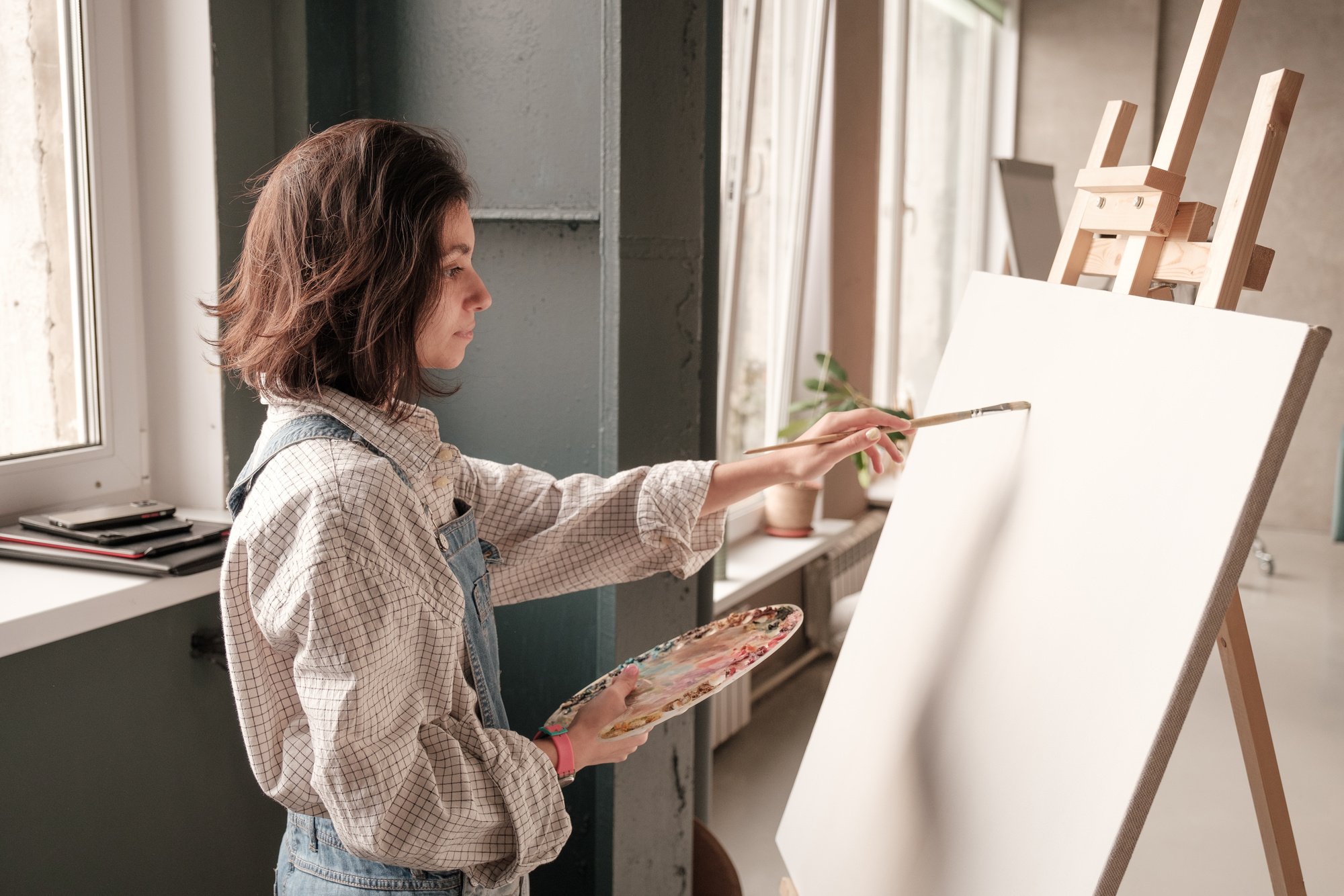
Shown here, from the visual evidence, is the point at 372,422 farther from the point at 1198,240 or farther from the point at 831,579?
the point at 831,579

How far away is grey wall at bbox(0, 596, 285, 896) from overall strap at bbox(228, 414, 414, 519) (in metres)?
0.68

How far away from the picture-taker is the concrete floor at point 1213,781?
270 centimetres

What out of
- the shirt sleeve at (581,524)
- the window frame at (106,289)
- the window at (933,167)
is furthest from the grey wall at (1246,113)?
the window frame at (106,289)

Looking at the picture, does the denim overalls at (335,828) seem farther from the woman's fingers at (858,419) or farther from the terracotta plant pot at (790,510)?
the terracotta plant pot at (790,510)

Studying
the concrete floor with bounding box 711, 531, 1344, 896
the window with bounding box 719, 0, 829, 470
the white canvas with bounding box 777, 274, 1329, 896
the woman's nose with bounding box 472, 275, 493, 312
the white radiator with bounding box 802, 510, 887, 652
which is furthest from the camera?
the white radiator with bounding box 802, 510, 887, 652

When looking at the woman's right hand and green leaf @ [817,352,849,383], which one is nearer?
the woman's right hand

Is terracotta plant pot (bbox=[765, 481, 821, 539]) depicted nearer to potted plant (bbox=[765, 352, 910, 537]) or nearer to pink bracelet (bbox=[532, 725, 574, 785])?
potted plant (bbox=[765, 352, 910, 537])

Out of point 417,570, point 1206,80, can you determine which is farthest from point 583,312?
Answer: point 1206,80

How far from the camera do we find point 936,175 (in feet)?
18.8

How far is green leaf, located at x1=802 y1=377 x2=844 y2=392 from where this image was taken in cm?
376

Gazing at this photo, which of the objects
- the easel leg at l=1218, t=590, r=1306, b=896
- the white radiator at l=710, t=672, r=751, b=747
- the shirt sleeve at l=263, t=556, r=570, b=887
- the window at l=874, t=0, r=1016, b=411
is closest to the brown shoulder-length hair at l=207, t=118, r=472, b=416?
the shirt sleeve at l=263, t=556, r=570, b=887

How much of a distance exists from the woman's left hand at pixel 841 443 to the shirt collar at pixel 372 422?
1.71 feet

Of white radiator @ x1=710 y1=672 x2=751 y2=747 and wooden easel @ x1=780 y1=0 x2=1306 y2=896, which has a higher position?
wooden easel @ x1=780 y1=0 x2=1306 y2=896

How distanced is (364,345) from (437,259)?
0.39 feet
